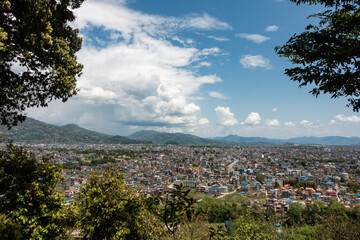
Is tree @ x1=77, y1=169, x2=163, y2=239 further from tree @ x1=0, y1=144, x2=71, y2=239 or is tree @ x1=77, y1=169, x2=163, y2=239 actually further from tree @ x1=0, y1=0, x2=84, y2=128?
tree @ x1=0, y1=0, x2=84, y2=128

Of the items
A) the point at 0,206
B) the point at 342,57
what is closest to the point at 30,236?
the point at 0,206

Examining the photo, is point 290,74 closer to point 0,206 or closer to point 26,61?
point 26,61

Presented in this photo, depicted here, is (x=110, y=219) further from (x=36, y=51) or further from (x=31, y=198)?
(x=36, y=51)

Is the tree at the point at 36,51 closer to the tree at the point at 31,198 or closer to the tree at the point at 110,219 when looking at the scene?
the tree at the point at 31,198

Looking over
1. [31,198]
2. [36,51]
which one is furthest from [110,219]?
[36,51]

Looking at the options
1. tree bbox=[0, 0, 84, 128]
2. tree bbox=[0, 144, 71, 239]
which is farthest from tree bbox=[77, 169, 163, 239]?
tree bbox=[0, 0, 84, 128]

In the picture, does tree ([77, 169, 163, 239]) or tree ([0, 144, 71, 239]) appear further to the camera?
tree ([77, 169, 163, 239])

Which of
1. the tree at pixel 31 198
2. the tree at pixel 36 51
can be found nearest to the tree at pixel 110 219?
the tree at pixel 31 198

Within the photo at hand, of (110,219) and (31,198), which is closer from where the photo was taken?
(31,198)

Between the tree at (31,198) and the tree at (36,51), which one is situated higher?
the tree at (36,51)
